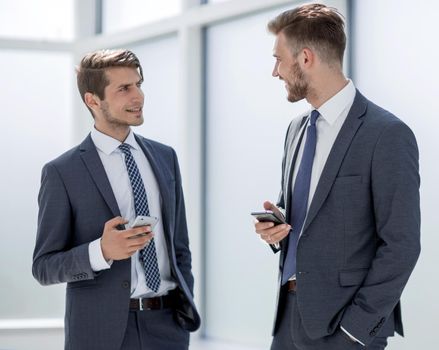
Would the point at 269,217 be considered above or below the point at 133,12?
below

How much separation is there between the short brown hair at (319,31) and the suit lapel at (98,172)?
2.68ft

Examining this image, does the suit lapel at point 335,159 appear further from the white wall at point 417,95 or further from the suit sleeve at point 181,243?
the white wall at point 417,95

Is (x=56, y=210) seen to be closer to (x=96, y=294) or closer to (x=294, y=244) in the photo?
(x=96, y=294)

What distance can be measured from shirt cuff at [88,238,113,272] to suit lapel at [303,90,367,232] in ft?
2.34

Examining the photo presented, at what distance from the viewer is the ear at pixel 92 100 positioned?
2.82 m

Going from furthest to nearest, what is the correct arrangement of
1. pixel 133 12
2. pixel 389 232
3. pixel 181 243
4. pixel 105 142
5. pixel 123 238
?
pixel 133 12
pixel 181 243
pixel 105 142
pixel 123 238
pixel 389 232

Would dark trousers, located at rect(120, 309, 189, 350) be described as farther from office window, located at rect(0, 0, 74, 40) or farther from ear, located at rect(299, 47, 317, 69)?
office window, located at rect(0, 0, 74, 40)

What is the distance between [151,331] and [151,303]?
10 centimetres

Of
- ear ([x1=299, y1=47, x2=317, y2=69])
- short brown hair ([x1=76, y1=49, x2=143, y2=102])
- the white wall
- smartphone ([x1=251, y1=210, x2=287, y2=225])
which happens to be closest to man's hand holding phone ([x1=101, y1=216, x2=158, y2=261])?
smartphone ([x1=251, y1=210, x2=287, y2=225])

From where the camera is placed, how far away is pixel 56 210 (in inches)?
103

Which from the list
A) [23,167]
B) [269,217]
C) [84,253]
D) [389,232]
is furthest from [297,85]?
[23,167]

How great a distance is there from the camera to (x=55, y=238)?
8.57 ft

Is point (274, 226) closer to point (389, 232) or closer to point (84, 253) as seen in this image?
point (389, 232)

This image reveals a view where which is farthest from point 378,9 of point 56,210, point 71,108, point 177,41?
point 71,108
